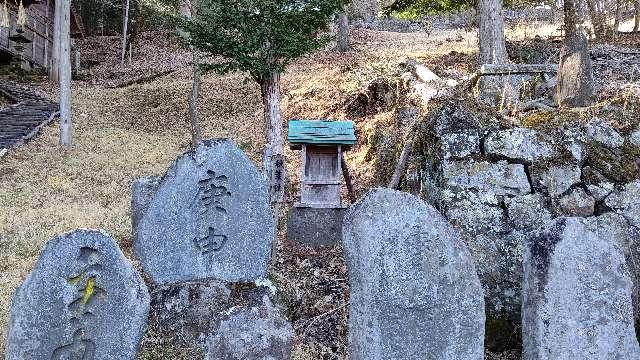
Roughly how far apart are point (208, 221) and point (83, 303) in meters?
1.64

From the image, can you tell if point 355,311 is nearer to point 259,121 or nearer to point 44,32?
point 259,121

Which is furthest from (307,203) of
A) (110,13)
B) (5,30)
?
(110,13)

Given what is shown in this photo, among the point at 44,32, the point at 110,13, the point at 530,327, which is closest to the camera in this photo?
the point at 530,327

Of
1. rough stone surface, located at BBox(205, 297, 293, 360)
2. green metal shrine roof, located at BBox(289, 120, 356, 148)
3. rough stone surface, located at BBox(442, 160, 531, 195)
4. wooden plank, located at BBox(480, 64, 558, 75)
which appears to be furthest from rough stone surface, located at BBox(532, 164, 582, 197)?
wooden plank, located at BBox(480, 64, 558, 75)

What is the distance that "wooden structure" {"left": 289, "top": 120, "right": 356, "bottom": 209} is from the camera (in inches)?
333

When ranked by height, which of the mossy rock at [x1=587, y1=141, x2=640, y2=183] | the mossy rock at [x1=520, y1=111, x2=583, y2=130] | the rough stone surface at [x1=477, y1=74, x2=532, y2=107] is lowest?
the mossy rock at [x1=587, y1=141, x2=640, y2=183]

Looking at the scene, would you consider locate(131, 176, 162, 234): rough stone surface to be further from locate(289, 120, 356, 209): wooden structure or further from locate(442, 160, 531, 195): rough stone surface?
locate(442, 160, 531, 195): rough stone surface

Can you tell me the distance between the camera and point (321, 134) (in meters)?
8.48

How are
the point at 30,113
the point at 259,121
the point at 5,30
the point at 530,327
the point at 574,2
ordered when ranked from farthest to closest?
the point at 5,30
the point at 30,113
the point at 259,121
the point at 574,2
the point at 530,327

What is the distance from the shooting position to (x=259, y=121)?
16.7 meters

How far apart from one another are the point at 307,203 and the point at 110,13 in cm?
3063

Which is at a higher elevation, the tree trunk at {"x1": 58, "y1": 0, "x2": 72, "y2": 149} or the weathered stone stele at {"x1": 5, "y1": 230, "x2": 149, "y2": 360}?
the tree trunk at {"x1": 58, "y1": 0, "x2": 72, "y2": 149}

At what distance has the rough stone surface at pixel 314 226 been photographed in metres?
8.58

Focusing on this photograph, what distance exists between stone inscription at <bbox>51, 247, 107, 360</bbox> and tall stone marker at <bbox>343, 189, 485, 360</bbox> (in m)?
1.96
